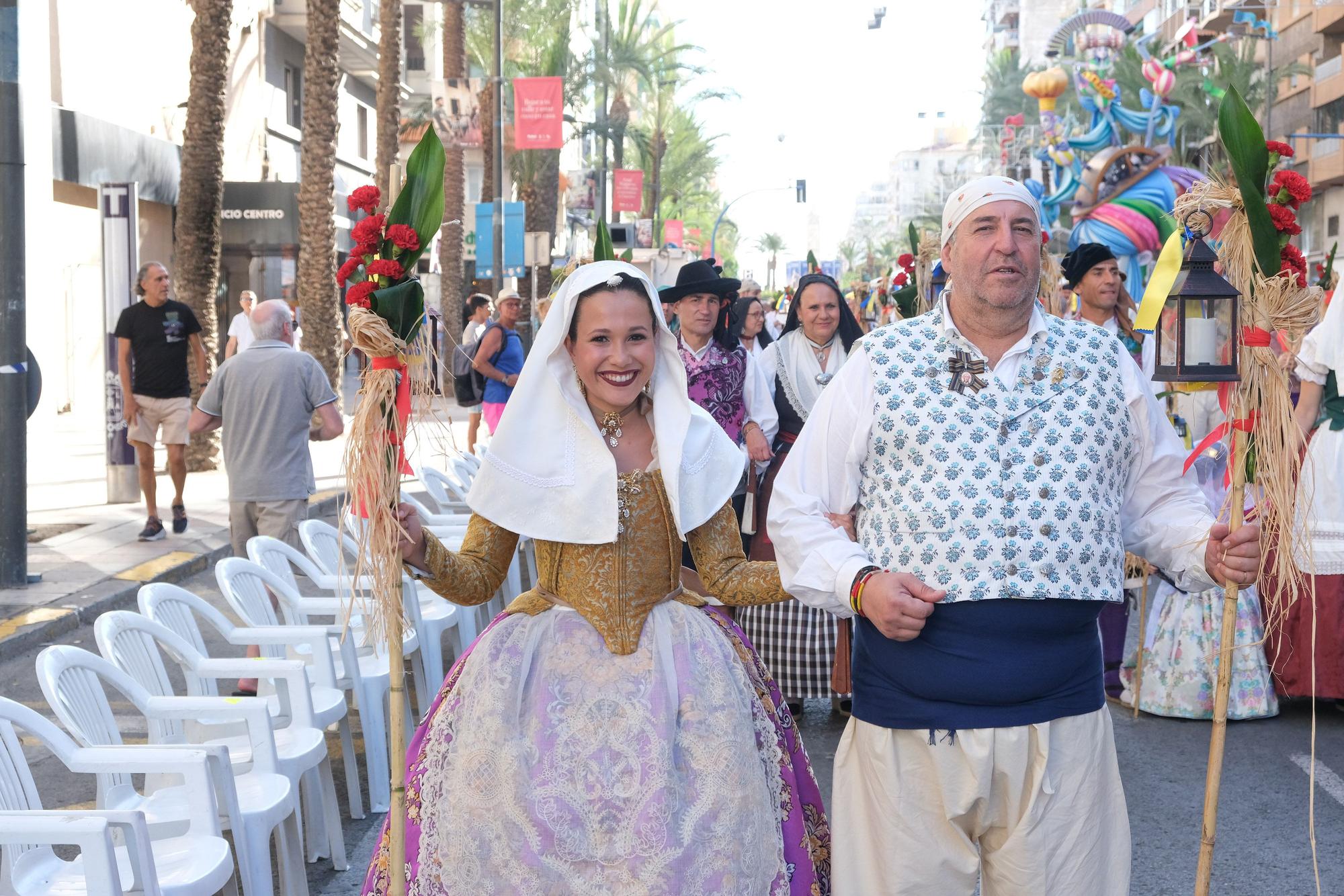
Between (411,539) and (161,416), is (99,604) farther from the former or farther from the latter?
(411,539)

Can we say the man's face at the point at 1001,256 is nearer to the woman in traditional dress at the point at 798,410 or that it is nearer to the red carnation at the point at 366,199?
the red carnation at the point at 366,199

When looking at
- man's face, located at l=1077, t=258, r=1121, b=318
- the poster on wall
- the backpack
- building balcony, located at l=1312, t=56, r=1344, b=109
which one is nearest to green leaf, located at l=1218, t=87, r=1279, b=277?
man's face, located at l=1077, t=258, r=1121, b=318

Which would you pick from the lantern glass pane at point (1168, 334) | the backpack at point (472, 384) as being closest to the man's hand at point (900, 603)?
the lantern glass pane at point (1168, 334)

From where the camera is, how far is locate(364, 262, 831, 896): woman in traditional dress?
3.25m

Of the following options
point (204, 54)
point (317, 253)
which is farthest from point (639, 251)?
point (204, 54)

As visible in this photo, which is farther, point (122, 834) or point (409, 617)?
point (409, 617)

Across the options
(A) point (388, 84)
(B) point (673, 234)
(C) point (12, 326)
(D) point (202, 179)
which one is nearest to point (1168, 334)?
(C) point (12, 326)

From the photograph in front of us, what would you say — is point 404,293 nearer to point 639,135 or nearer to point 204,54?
point 204,54

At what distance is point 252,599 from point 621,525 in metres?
2.62

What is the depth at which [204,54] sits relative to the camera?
50.1 ft

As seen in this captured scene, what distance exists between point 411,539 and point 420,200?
2.65 ft

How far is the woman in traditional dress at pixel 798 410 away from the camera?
6902mm

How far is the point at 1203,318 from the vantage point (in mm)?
3279

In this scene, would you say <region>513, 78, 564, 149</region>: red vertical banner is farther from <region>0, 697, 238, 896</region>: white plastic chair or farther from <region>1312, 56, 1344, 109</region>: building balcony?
<region>1312, 56, 1344, 109</region>: building balcony
